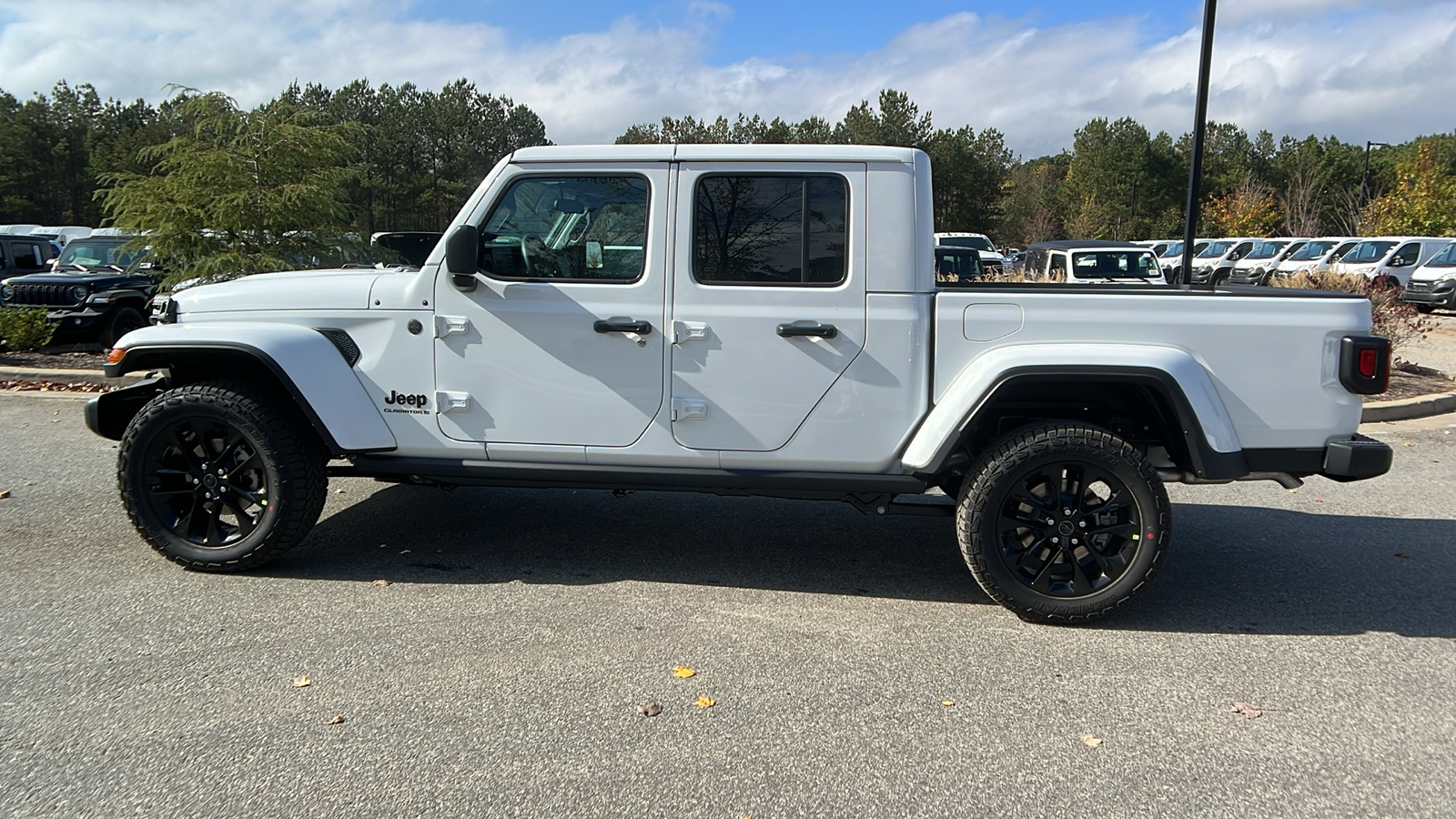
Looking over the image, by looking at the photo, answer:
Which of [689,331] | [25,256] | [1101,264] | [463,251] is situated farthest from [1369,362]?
[25,256]

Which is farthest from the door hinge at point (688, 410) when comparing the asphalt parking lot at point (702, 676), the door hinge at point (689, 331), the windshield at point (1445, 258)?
the windshield at point (1445, 258)

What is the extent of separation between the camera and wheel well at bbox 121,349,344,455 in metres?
4.46

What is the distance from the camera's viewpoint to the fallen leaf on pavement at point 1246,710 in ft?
11.2

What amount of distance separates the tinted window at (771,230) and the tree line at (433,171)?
8115 millimetres

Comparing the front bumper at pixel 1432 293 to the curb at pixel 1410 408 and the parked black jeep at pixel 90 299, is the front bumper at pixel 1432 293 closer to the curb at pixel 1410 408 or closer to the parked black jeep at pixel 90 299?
the curb at pixel 1410 408

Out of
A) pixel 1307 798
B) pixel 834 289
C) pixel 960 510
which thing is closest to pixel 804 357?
pixel 834 289

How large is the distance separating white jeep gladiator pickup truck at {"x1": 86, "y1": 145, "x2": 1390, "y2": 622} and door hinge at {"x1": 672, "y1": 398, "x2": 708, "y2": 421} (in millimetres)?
18

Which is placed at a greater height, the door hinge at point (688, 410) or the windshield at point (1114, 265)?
the windshield at point (1114, 265)

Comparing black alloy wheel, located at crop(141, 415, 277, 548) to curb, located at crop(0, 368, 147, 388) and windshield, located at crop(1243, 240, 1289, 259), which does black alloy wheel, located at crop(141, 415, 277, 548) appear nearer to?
curb, located at crop(0, 368, 147, 388)

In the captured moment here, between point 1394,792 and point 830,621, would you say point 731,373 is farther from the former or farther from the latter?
point 1394,792

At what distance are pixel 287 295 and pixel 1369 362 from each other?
4643 mm

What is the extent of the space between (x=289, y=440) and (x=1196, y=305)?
3.97m

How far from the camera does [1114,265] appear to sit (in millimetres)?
18266

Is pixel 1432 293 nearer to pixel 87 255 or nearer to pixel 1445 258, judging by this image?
pixel 1445 258
